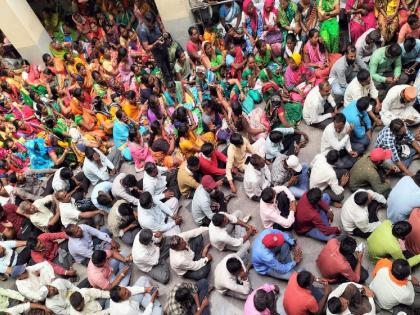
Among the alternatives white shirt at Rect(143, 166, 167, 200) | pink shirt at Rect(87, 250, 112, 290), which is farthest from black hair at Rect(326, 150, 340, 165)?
pink shirt at Rect(87, 250, 112, 290)

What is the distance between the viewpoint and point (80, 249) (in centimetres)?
634

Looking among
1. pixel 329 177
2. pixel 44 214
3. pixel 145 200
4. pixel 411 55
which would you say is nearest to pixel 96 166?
pixel 44 214

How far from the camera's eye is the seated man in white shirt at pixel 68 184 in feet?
24.2

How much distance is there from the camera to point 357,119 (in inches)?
247

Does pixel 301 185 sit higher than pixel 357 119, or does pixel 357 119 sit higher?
pixel 357 119

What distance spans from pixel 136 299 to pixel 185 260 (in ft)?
2.95

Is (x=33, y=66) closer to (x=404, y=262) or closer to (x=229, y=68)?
(x=229, y=68)

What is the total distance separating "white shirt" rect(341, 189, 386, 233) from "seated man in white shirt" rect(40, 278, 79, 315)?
4183mm

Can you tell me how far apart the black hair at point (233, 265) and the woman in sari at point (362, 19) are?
17.7ft

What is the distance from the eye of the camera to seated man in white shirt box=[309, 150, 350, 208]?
5.81 meters

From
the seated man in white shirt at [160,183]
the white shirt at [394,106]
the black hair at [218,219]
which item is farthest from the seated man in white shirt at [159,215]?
the white shirt at [394,106]

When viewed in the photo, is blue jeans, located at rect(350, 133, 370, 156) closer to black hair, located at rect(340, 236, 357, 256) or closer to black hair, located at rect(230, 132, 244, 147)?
black hair, located at rect(230, 132, 244, 147)

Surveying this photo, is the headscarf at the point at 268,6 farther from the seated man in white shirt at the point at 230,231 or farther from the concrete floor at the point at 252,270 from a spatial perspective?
the seated man in white shirt at the point at 230,231

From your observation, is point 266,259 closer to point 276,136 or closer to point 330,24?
point 276,136
